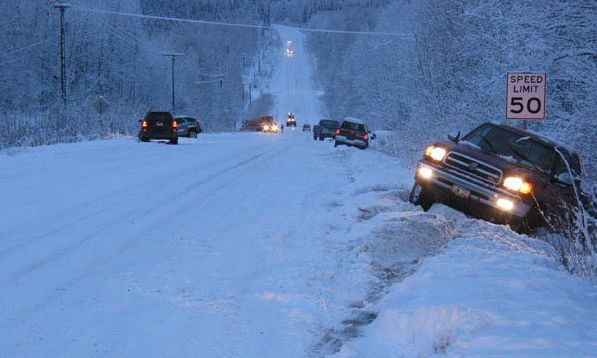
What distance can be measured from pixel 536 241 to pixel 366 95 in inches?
2299

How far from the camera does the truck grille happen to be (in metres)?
9.66

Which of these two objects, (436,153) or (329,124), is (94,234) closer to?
(436,153)

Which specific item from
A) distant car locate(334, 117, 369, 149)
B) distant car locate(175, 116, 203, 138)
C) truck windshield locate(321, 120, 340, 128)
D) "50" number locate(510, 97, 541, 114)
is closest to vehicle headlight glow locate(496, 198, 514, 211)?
"50" number locate(510, 97, 541, 114)

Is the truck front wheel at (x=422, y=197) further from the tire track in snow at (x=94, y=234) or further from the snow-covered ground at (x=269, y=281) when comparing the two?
the tire track in snow at (x=94, y=234)

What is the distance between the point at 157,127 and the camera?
107ft

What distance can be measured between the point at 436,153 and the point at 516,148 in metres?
1.47

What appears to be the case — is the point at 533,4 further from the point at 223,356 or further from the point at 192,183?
the point at 223,356

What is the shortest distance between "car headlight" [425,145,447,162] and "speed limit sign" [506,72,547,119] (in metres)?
2.33

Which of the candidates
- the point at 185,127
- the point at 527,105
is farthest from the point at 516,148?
the point at 185,127

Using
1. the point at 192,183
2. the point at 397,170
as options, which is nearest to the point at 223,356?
the point at 192,183

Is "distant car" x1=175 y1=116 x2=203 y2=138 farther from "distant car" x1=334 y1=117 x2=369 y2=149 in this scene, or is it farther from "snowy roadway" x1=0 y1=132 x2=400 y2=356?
"snowy roadway" x1=0 y1=132 x2=400 y2=356

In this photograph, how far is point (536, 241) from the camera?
348 inches

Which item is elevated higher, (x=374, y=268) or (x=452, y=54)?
(x=452, y=54)

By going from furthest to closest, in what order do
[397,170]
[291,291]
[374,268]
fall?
1. [397,170]
2. [374,268]
3. [291,291]
